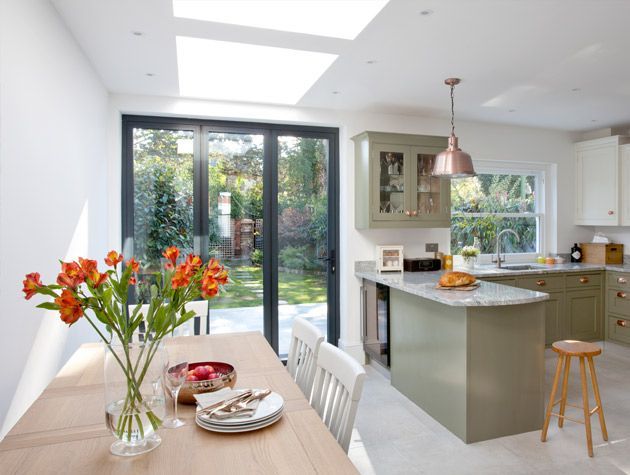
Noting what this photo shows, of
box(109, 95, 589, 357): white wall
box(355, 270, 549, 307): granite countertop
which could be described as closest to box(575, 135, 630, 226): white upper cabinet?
box(109, 95, 589, 357): white wall

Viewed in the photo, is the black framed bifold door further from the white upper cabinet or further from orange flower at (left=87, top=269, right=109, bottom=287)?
the white upper cabinet

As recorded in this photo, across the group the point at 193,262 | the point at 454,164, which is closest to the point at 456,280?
the point at 454,164

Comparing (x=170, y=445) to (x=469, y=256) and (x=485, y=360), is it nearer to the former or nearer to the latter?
(x=485, y=360)

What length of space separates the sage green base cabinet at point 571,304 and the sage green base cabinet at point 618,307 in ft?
0.23

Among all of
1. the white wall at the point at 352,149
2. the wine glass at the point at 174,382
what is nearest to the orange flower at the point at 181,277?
the wine glass at the point at 174,382

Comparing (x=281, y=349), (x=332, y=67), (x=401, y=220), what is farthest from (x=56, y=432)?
(x=401, y=220)

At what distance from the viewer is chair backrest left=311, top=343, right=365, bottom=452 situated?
1399 mm

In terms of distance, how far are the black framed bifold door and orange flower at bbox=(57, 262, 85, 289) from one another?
2944 millimetres

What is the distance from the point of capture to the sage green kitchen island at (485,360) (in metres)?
2.75

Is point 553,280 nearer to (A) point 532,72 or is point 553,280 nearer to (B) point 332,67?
(A) point 532,72

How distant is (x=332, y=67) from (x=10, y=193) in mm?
2170

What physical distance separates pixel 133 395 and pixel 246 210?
308 cm

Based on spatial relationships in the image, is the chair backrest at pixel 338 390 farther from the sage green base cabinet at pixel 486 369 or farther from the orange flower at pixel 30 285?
the sage green base cabinet at pixel 486 369

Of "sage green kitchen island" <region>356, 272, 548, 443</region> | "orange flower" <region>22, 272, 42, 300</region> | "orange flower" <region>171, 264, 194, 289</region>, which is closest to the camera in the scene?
"orange flower" <region>22, 272, 42, 300</region>
